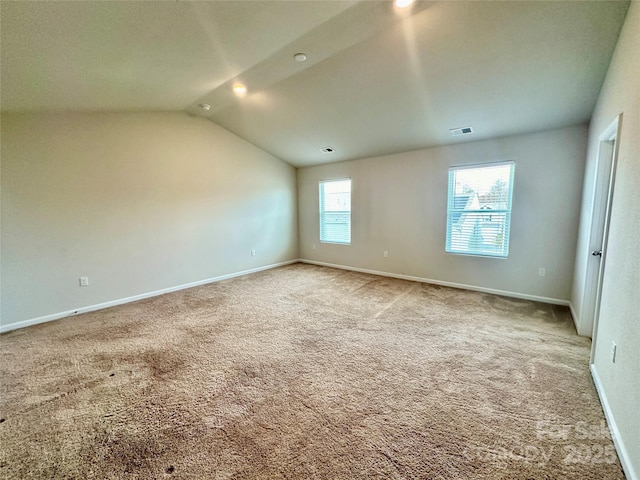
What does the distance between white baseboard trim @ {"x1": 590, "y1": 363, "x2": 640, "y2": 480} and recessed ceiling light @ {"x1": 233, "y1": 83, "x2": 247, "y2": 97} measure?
14.5 feet

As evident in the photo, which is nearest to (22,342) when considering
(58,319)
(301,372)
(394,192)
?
(58,319)

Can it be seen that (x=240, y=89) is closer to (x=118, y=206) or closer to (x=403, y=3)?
(x=403, y=3)

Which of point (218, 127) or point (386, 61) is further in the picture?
point (218, 127)

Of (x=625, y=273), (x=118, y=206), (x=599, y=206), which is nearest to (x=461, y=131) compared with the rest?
(x=599, y=206)

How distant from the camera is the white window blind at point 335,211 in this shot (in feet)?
Answer: 18.5

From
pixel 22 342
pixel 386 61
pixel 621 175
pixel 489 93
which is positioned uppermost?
pixel 386 61

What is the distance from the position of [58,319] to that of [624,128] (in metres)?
5.91

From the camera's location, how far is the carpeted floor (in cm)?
137

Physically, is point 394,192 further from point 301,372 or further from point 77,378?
point 77,378

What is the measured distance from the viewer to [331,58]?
2660 millimetres

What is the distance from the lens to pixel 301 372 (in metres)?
2.15

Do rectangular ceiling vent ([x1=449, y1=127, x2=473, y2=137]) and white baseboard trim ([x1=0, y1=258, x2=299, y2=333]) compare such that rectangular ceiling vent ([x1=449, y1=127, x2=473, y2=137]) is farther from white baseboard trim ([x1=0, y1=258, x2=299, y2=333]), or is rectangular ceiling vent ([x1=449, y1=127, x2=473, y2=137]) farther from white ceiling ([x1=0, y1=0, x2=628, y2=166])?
white baseboard trim ([x1=0, y1=258, x2=299, y2=333])

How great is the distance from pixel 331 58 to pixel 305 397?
3.12 metres

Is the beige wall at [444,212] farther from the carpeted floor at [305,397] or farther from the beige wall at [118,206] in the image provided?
the beige wall at [118,206]
